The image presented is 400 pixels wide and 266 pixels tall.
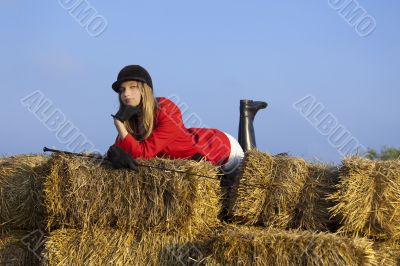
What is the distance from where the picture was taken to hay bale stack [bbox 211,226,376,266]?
3988 mm

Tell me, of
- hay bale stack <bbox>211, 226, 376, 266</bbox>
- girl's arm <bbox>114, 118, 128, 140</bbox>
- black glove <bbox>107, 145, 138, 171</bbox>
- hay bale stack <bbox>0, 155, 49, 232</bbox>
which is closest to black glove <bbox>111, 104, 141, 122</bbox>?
girl's arm <bbox>114, 118, 128, 140</bbox>

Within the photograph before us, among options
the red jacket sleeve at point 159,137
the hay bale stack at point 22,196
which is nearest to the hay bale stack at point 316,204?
the red jacket sleeve at point 159,137

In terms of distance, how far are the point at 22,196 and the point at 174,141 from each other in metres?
1.30

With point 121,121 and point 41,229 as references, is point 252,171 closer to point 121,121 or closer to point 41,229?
point 121,121

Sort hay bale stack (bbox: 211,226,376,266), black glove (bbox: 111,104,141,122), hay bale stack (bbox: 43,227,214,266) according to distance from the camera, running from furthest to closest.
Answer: black glove (bbox: 111,104,141,122) → hay bale stack (bbox: 43,227,214,266) → hay bale stack (bbox: 211,226,376,266)

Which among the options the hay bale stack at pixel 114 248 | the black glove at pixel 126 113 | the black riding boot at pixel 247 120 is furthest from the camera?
the black riding boot at pixel 247 120

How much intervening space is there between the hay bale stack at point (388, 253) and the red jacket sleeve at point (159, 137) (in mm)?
1793

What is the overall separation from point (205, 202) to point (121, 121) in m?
1.03

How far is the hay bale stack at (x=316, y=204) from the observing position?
4.76 m

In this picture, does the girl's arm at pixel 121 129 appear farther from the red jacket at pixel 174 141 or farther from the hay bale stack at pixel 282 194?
the hay bale stack at pixel 282 194

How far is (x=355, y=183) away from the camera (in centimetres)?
468

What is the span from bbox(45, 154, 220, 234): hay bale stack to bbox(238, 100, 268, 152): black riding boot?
5.72ft

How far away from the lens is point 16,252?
5.29 metres

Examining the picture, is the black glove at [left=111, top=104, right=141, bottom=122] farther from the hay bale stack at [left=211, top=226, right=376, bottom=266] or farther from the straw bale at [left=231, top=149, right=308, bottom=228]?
the hay bale stack at [left=211, top=226, right=376, bottom=266]
